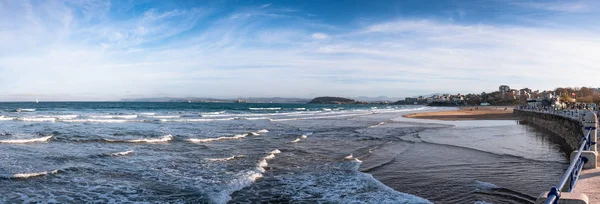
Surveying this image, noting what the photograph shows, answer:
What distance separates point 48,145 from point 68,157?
414 centimetres

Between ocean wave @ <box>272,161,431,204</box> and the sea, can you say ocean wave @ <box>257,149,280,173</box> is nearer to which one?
the sea

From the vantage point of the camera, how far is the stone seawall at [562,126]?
15164mm

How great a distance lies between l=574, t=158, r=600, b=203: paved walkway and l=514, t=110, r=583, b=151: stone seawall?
322 inches

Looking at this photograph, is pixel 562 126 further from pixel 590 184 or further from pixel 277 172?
pixel 277 172

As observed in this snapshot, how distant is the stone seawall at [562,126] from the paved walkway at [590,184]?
26.8ft

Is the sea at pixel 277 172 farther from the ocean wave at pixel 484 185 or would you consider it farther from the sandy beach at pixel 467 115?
the sandy beach at pixel 467 115

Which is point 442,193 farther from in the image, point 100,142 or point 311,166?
point 100,142

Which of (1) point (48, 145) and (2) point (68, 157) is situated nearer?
(2) point (68, 157)

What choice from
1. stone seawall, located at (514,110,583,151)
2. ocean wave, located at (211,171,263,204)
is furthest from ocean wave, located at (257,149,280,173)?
stone seawall, located at (514,110,583,151)

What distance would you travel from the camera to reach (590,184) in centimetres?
621

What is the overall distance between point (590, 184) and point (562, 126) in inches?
657

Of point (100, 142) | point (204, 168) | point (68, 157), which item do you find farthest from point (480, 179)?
point (100, 142)

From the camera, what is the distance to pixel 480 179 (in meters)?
9.95

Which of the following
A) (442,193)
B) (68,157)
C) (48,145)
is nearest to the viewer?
(442,193)
